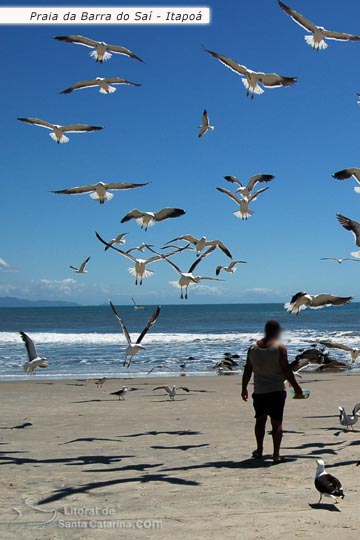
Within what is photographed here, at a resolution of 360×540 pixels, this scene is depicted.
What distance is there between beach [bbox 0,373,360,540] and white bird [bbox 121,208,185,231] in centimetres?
338

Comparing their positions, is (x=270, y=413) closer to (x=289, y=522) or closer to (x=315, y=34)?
(x=289, y=522)

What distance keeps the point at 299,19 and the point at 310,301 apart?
210 inches

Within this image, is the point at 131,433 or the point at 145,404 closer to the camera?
the point at 131,433

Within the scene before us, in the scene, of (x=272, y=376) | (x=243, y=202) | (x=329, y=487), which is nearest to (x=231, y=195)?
(x=243, y=202)

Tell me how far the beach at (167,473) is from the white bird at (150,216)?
3380 millimetres

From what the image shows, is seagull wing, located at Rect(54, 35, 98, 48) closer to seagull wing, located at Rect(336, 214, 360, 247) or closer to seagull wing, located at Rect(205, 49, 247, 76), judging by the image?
seagull wing, located at Rect(205, 49, 247, 76)

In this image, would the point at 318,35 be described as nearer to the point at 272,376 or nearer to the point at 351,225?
the point at 351,225

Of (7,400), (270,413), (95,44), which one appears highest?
(95,44)

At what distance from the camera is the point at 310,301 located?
992 cm

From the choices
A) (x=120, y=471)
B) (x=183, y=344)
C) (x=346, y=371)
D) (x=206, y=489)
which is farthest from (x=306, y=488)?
(x=183, y=344)

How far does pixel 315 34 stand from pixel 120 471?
8.87 meters

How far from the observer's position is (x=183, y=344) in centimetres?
3644

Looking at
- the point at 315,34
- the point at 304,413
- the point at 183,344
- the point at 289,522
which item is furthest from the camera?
the point at 183,344

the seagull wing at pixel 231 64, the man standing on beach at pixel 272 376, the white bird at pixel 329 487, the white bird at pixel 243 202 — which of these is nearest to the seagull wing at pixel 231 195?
the white bird at pixel 243 202
